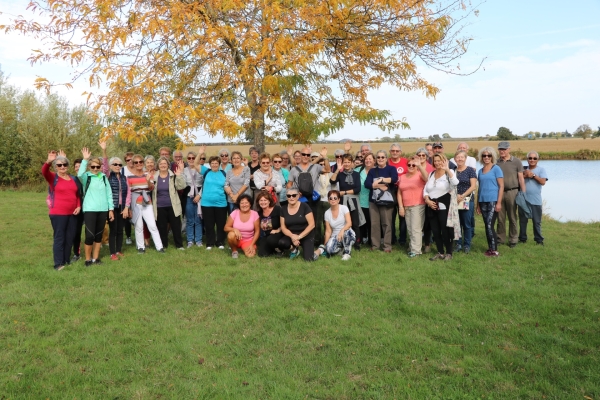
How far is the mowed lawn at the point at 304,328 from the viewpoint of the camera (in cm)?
361

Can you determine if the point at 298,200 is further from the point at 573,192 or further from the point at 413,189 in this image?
the point at 573,192

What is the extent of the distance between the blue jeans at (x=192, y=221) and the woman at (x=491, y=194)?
5.54 metres

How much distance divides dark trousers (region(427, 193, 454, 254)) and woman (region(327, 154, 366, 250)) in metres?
1.38

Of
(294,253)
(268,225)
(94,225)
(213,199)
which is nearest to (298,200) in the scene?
(268,225)

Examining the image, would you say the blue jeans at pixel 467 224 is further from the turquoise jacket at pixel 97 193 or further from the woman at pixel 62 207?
the woman at pixel 62 207

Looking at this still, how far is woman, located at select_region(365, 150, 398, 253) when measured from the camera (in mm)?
8242

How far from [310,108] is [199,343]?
6974 millimetres

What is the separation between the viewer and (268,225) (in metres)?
8.17

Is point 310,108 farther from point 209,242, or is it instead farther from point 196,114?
point 209,242

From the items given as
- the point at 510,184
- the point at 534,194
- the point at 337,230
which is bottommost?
the point at 337,230

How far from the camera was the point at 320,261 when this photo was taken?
7.66 m

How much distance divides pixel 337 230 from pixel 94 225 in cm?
423

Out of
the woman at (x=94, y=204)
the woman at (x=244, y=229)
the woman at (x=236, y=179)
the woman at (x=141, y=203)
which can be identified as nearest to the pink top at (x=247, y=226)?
the woman at (x=244, y=229)

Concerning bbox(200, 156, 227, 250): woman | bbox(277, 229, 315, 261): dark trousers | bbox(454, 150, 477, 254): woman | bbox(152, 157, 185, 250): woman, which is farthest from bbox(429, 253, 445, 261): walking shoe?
bbox(152, 157, 185, 250): woman
